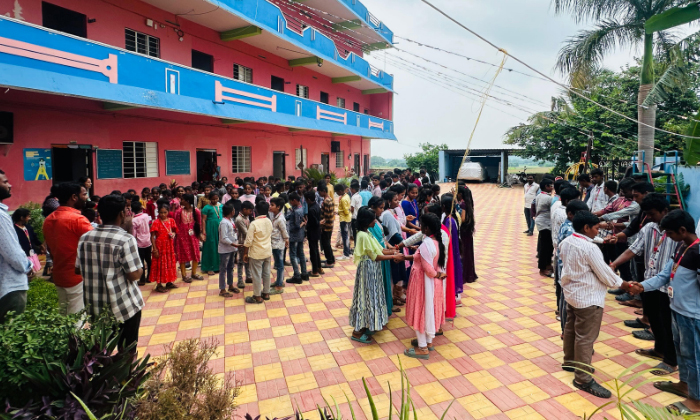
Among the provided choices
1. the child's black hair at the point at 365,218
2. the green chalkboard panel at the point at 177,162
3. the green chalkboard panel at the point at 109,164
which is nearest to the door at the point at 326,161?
the green chalkboard panel at the point at 177,162

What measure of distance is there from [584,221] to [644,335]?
2.09 meters

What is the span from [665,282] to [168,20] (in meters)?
12.1

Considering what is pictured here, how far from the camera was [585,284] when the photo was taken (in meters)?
3.30

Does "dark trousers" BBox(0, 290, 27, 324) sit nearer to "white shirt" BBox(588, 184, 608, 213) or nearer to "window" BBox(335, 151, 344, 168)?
"white shirt" BBox(588, 184, 608, 213)

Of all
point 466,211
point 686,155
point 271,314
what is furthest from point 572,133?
point 271,314

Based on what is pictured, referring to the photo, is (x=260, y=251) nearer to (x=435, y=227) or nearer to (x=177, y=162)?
(x=435, y=227)

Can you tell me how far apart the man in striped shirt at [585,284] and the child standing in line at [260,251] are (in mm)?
3635

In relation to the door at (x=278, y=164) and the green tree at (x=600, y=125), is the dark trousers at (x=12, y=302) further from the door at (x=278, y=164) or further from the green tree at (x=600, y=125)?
the green tree at (x=600, y=125)

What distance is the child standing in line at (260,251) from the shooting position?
528 cm

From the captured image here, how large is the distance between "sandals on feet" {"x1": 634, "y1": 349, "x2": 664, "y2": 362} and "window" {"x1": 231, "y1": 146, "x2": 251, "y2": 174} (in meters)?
12.4

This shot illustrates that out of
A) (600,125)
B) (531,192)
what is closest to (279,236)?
(531,192)

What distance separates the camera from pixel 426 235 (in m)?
3.96

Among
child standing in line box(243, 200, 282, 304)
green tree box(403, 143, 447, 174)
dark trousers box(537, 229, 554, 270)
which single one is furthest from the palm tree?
green tree box(403, 143, 447, 174)

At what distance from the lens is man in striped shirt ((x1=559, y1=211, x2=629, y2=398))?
10.7 ft
